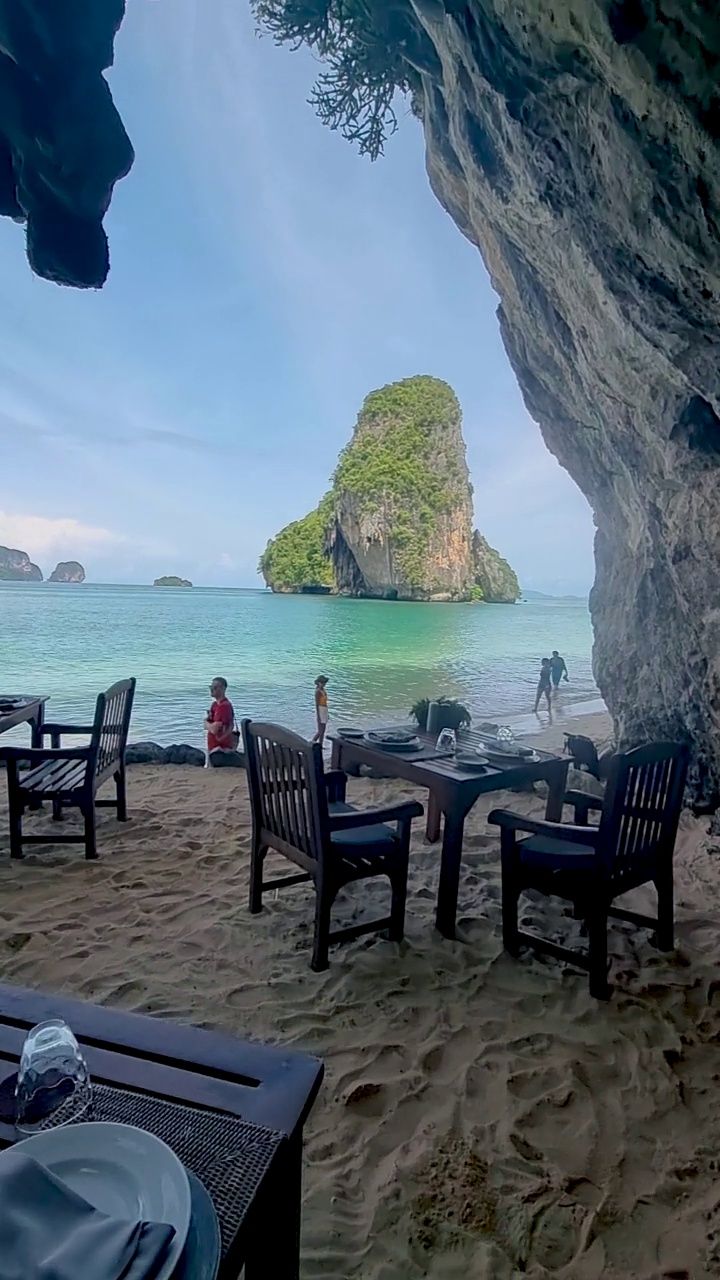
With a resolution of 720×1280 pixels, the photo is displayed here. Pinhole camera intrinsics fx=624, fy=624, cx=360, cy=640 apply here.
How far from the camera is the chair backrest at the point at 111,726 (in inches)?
137

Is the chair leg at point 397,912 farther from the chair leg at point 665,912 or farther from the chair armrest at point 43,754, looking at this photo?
the chair armrest at point 43,754

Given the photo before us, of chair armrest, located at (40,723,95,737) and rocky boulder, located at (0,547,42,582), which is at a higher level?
rocky boulder, located at (0,547,42,582)

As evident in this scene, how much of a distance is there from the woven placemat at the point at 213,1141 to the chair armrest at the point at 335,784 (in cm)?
220

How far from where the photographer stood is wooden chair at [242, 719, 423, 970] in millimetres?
2414

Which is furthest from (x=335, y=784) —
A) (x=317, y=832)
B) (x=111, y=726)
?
(x=111, y=726)

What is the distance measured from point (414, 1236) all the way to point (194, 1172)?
100 cm

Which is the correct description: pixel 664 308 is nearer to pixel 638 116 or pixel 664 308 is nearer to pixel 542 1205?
pixel 638 116

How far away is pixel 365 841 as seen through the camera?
2.53 meters

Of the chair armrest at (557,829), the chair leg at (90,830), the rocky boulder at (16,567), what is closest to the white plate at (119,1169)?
the chair armrest at (557,829)

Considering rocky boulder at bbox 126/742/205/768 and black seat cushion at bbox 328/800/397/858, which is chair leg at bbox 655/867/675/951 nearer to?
black seat cushion at bbox 328/800/397/858

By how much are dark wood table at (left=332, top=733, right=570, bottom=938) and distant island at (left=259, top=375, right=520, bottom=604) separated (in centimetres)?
3931

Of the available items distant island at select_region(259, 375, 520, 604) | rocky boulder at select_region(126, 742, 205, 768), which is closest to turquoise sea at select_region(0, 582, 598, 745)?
rocky boulder at select_region(126, 742, 205, 768)

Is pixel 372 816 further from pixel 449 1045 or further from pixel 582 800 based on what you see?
pixel 582 800

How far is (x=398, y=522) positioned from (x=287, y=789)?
136 feet
